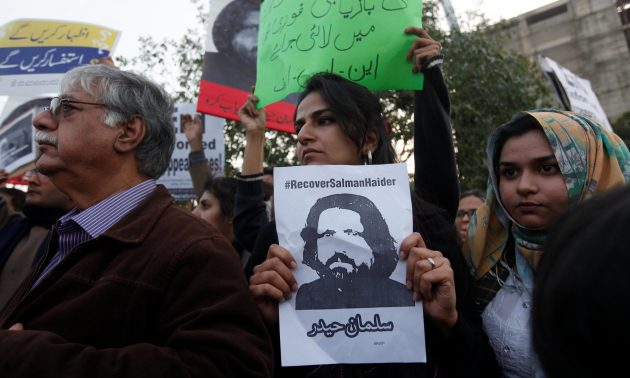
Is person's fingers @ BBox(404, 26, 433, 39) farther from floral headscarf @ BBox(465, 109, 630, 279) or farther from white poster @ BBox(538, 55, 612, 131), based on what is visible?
white poster @ BBox(538, 55, 612, 131)

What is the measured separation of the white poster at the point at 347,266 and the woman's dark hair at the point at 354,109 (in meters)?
0.34

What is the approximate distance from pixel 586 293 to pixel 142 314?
1008 millimetres

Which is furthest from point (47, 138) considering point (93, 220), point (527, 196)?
point (527, 196)

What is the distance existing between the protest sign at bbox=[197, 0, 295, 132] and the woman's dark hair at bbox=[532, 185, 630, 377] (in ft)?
11.1

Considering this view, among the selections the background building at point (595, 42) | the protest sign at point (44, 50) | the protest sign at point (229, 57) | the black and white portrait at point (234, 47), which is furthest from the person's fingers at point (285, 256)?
the background building at point (595, 42)

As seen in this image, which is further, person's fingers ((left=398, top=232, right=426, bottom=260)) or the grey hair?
the grey hair

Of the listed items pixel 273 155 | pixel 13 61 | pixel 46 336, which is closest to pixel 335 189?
pixel 46 336

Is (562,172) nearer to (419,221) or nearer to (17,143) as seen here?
(419,221)

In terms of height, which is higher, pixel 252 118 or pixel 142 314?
pixel 252 118

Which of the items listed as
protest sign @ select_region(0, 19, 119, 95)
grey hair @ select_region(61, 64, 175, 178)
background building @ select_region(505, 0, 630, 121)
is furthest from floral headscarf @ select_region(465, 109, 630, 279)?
background building @ select_region(505, 0, 630, 121)

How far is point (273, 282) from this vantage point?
134 cm

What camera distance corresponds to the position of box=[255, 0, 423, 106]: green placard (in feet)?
6.53

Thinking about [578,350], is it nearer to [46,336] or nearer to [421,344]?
[421,344]

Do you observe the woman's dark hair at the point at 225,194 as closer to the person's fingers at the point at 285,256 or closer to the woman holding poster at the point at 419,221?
the woman holding poster at the point at 419,221
